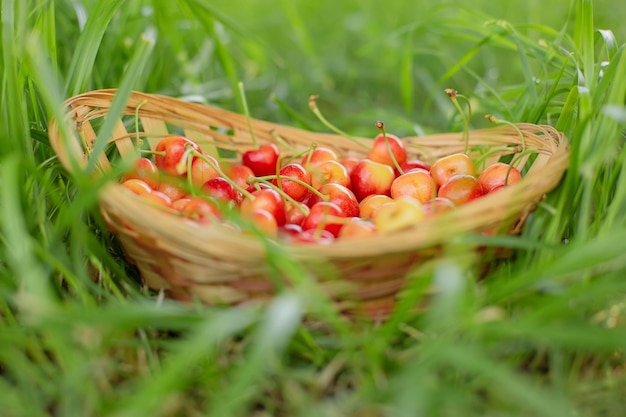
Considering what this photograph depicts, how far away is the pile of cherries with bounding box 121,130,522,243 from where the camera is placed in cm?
116

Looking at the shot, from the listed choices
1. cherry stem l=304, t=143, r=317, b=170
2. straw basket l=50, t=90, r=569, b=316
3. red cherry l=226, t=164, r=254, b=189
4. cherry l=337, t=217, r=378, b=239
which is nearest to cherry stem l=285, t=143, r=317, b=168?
cherry stem l=304, t=143, r=317, b=170

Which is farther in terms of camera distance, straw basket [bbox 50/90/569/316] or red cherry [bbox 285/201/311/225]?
red cherry [bbox 285/201/311/225]

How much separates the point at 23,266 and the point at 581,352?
2.56 feet

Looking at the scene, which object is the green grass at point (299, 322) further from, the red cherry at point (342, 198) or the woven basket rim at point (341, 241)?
the red cherry at point (342, 198)

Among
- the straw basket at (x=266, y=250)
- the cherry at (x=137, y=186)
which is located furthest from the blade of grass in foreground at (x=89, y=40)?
the cherry at (x=137, y=186)

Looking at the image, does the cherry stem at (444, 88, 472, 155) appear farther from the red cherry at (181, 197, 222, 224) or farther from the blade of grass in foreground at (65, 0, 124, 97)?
the blade of grass in foreground at (65, 0, 124, 97)

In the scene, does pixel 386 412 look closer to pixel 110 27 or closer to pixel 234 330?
pixel 234 330

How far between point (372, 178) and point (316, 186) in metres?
0.12

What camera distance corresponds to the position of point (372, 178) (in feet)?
4.93

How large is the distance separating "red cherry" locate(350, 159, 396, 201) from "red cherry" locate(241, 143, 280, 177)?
7.4 inches

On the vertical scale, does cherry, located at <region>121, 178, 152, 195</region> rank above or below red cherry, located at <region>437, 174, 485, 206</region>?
above

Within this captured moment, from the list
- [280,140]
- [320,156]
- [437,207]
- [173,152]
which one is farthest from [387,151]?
[173,152]

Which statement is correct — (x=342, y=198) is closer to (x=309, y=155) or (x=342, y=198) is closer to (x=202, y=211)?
(x=309, y=155)

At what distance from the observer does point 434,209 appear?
120 cm
